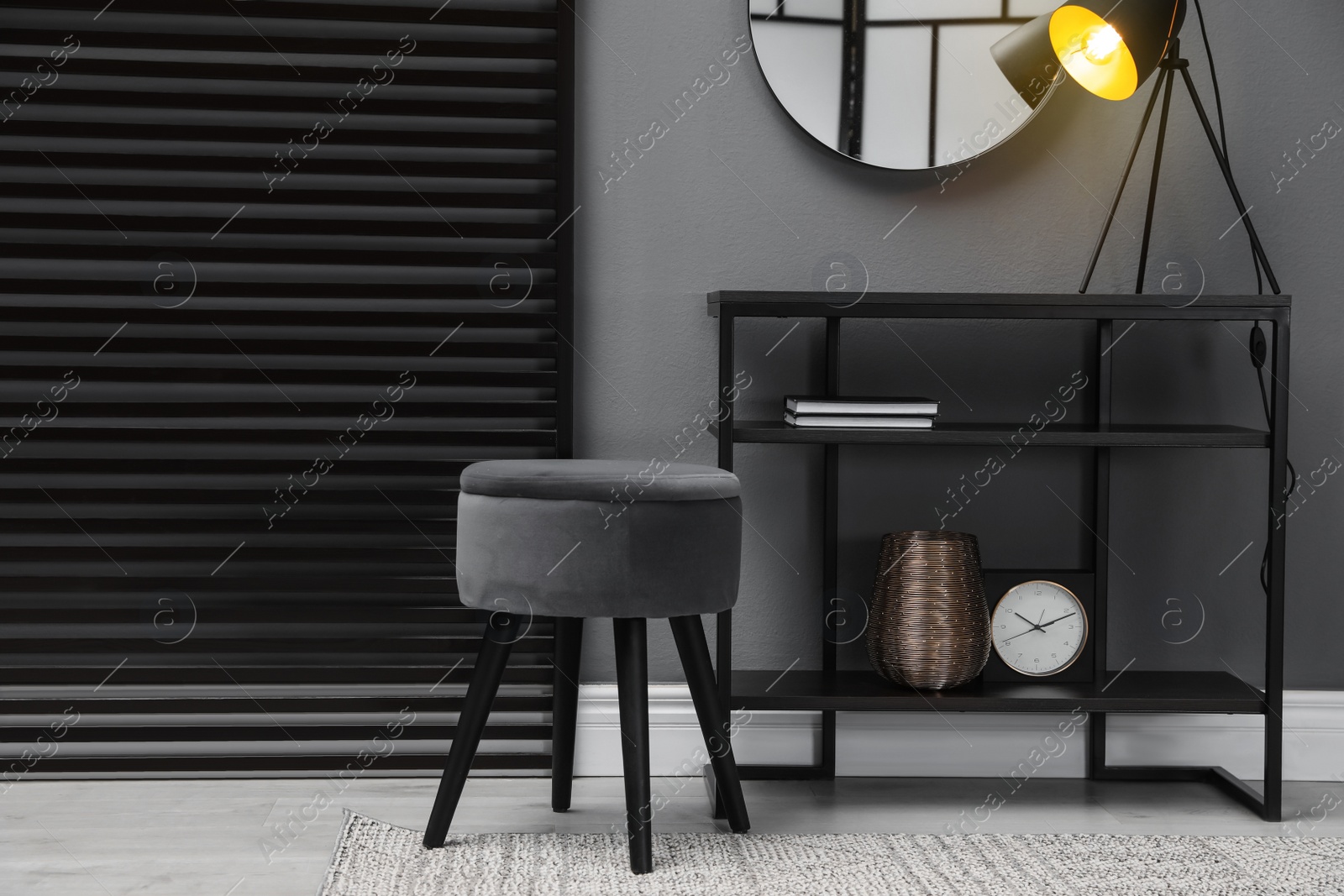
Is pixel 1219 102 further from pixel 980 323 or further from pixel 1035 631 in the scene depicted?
pixel 1035 631

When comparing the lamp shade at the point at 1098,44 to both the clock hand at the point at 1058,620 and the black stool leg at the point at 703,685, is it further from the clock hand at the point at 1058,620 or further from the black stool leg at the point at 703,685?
the black stool leg at the point at 703,685

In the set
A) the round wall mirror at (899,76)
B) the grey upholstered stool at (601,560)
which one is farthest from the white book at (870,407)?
the round wall mirror at (899,76)

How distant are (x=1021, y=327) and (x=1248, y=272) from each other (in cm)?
47

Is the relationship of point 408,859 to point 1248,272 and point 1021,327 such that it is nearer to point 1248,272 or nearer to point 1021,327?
point 1021,327

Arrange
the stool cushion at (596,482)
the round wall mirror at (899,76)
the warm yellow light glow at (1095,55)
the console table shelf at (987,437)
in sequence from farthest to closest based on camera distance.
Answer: the round wall mirror at (899,76) → the warm yellow light glow at (1095,55) → the console table shelf at (987,437) → the stool cushion at (596,482)

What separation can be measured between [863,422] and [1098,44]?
80 cm

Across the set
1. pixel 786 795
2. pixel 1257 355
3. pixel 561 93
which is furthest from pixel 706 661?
pixel 1257 355

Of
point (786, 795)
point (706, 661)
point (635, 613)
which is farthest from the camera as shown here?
point (786, 795)

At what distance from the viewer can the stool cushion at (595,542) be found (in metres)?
1.56

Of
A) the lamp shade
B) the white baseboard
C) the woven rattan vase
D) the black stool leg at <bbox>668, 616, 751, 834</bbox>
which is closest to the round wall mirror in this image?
the lamp shade

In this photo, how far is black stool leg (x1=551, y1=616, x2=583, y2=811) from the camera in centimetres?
189

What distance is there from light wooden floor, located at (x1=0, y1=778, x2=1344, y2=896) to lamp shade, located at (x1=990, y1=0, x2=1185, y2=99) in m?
1.27

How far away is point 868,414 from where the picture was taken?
185cm

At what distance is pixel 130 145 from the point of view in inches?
80.1
